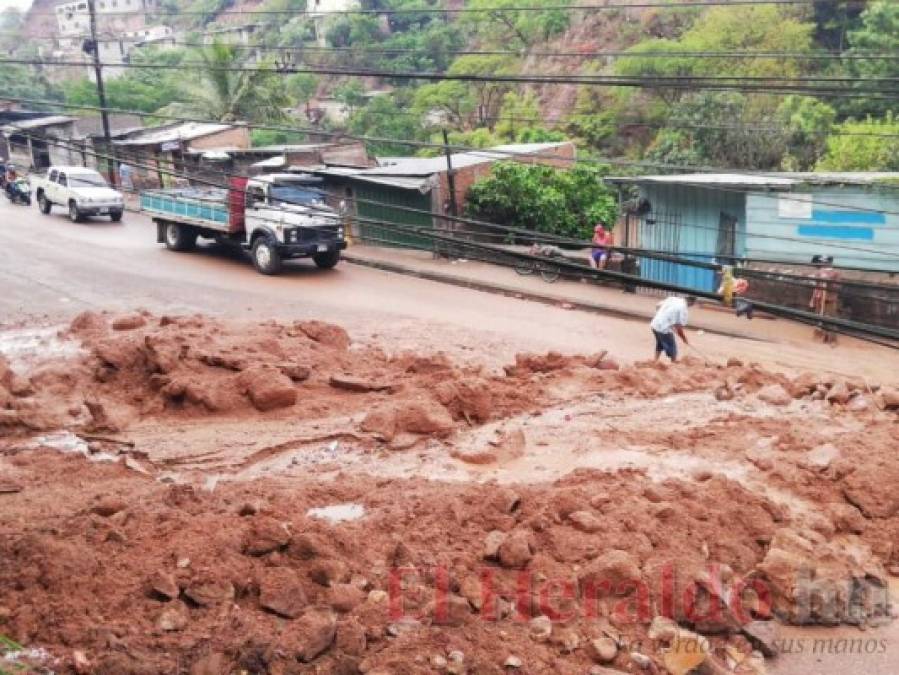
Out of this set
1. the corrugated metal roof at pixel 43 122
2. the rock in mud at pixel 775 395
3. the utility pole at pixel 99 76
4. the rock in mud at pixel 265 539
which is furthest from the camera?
the corrugated metal roof at pixel 43 122

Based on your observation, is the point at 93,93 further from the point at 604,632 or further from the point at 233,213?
the point at 604,632

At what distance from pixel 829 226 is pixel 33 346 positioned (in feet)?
48.1

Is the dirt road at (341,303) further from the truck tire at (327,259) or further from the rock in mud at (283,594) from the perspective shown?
the rock in mud at (283,594)

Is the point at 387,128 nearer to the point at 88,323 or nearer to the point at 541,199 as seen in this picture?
the point at 541,199

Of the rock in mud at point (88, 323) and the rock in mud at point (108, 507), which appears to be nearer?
the rock in mud at point (108, 507)

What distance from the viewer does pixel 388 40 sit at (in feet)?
210

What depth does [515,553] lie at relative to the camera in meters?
7.07

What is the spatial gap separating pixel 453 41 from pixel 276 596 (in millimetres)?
56523

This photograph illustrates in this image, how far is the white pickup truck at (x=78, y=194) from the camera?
2777 cm

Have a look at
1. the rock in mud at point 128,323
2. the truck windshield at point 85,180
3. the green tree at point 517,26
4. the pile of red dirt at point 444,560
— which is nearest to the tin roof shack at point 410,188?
the truck windshield at point 85,180

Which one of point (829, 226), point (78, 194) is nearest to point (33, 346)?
point (78, 194)

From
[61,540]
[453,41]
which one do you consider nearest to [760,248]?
[61,540]

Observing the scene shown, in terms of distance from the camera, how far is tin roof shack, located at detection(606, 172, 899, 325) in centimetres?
1723

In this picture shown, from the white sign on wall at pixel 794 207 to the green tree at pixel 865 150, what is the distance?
9.21 meters
